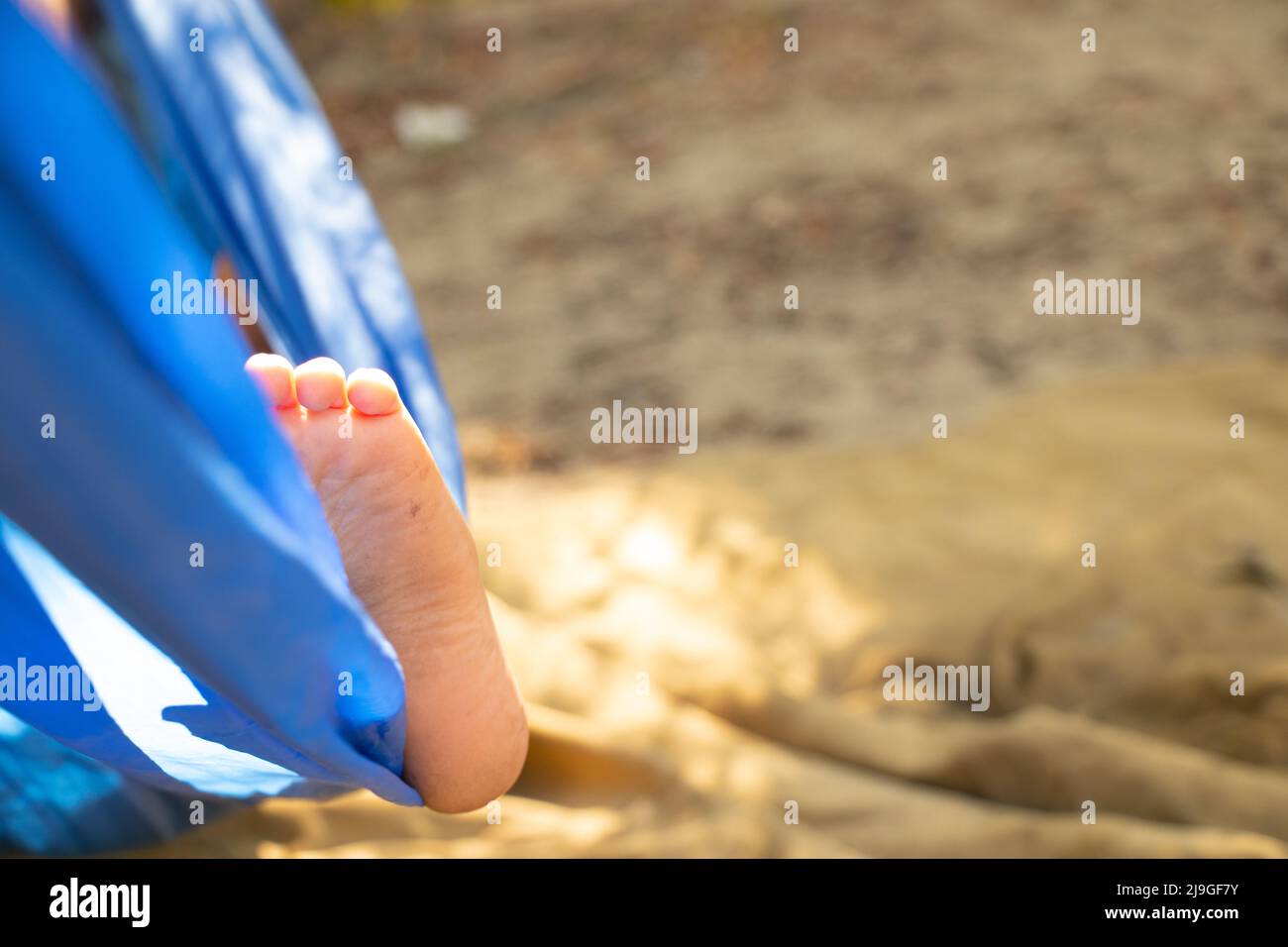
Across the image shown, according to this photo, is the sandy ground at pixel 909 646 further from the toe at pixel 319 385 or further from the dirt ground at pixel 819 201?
the toe at pixel 319 385

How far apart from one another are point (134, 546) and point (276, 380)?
20 centimetres

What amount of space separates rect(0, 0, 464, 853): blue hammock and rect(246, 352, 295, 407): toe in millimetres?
94

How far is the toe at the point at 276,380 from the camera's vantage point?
88cm

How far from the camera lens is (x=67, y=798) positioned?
103 centimetres

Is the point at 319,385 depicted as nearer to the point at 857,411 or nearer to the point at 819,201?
the point at 857,411

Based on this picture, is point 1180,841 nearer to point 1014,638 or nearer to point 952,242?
point 1014,638

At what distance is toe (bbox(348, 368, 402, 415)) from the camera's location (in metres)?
0.88

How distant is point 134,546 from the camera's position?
71 centimetres

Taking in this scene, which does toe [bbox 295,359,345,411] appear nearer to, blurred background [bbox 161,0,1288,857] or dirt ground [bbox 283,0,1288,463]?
blurred background [bbox 161,0,1288,857]

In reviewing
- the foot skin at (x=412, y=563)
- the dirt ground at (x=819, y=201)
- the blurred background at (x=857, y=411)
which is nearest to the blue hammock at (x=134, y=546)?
the foot skin at (x=412, y=563)

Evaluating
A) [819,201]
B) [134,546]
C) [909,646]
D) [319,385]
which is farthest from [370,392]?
[819,201]

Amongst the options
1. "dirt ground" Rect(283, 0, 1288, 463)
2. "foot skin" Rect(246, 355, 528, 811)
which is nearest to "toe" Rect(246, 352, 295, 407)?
"foot skin" Rect(246, 355, 528, 811)
